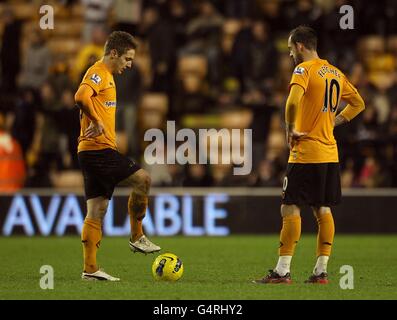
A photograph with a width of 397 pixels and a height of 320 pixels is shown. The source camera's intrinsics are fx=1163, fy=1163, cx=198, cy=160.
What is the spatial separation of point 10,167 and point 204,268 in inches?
274

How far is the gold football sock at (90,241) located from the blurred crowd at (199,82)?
7388 millimetres

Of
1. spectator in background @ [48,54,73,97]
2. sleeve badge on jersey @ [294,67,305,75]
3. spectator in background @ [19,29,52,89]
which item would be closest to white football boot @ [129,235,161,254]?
sleeve badge on jersey @ [294,67,305,75]

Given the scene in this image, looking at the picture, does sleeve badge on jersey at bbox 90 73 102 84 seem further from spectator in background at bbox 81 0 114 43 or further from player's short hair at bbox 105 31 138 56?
spectator in background at bbox 81 0 114 43

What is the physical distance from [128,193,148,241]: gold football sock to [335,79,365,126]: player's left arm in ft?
5.89

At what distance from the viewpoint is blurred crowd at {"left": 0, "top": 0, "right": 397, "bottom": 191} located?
57.2 feet

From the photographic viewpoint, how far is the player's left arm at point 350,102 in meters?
9.70

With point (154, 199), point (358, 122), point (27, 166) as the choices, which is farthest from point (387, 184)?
point (27, 166)

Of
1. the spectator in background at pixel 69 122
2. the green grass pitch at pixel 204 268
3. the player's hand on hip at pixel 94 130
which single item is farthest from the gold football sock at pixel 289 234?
the spectator in background at pixel 69 122

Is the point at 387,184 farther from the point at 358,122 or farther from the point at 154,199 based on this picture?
the point at 154,199

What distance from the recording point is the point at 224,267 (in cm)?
1136

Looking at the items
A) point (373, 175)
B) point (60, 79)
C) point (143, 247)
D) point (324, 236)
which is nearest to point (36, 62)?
point (60, 79)

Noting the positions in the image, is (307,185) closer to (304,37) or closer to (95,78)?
(304,37)

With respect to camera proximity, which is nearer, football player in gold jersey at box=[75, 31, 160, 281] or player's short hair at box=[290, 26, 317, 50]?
player's short hair at box=[290, 26, 317, 50]

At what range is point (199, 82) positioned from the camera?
19.7 metres
